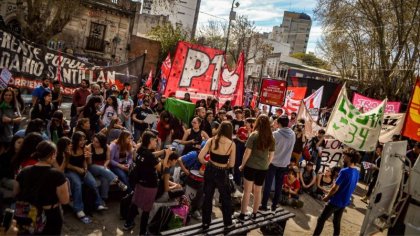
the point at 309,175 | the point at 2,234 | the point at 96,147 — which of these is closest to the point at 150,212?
the point at 96,147

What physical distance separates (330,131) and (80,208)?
5.99 m

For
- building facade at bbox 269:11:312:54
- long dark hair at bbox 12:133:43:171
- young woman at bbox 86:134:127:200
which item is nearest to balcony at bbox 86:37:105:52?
young woman at bbox 86:134:127:200

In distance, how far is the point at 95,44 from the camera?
28453mm

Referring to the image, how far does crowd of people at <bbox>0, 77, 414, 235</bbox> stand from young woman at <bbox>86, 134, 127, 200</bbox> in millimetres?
16

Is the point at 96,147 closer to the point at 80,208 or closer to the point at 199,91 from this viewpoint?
the point at 80,208

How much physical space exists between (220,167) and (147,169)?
3.36 ft

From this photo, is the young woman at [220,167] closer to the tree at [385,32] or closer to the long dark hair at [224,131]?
the long dark hair at [224,131]

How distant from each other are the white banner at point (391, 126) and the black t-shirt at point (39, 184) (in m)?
9.88

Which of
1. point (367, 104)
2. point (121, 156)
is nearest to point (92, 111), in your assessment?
point (121, 156)

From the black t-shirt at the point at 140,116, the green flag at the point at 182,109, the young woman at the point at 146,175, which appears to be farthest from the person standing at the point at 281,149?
the black t-shirt at the point at 140,116

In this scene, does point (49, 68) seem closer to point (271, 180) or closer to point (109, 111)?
point (109, 111)

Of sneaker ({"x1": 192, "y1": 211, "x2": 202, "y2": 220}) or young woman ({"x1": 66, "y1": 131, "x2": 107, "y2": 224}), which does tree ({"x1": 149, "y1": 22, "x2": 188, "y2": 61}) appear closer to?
sneaker ({"x1": 192, "y1": 211, "x2": 202, "y2": 220})

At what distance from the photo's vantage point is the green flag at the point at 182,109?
937cm

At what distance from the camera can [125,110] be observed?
9820 millimetres
